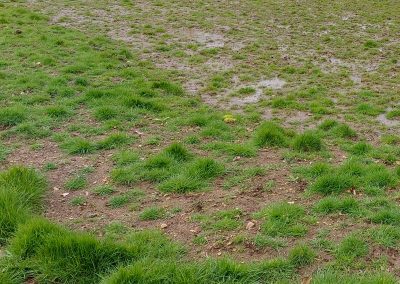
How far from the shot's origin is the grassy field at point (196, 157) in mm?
4035

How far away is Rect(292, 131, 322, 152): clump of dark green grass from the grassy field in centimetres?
2

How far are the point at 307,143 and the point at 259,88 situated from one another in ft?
8.49

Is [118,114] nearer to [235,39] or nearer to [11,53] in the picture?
[11,53]

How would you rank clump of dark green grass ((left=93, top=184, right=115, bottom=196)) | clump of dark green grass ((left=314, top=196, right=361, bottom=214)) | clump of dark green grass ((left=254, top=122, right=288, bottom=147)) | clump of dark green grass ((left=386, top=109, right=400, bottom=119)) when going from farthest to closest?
clump of dark green grass ((left=386, top=109, right=400, bottom=119)) < clump of dark green grass ((left=254, top=122, right=288, bottom=147)) < clump of dark green grass ((left=93, top=184, right=115, bottom=196)) < clump of dark green grass ((left=314, top=196, right=361, bottom=214))

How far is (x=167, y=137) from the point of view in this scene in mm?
6566

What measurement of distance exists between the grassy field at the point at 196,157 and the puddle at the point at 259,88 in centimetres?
5

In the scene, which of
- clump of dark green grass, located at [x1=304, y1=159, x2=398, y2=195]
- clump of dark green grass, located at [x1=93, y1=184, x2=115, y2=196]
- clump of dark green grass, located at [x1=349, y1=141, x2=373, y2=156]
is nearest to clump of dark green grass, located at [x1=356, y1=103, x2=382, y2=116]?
clump of dark green grass, located at [x1=349, y1=141, x2=373, y2=156]

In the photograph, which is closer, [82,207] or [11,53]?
[82,207]

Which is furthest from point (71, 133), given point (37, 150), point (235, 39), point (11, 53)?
point (235, 39)

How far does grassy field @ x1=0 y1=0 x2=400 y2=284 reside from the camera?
13.2 feet

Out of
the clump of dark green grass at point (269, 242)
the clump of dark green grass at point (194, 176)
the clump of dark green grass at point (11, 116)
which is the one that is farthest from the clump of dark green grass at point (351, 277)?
the clump of dark green grass at point (11, 116)

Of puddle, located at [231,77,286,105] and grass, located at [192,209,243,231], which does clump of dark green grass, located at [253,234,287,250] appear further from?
puddle, located at [231,77,286,105]

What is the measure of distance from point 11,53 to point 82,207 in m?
5.84

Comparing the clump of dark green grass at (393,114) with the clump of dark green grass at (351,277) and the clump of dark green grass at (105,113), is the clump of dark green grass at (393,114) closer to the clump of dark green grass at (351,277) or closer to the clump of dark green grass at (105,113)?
the clump of dark green grass at (105,113)
